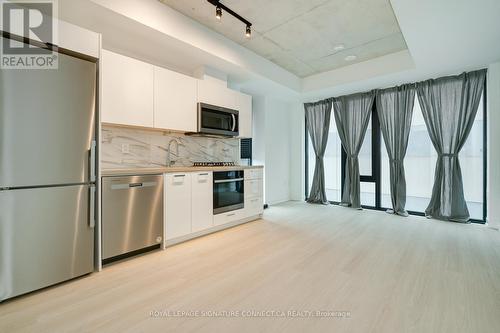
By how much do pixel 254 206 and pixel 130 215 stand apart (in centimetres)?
201

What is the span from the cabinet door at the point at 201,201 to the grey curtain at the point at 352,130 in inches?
124

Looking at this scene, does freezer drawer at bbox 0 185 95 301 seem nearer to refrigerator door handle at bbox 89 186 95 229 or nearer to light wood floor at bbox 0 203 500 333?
refrigerator door handle at bbox 89 186 95 229

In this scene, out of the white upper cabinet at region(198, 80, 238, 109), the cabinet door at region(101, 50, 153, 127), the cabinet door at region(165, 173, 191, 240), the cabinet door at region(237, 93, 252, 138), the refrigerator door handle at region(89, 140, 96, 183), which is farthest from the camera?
the cabinet door at region(237, 93, 252, 138)

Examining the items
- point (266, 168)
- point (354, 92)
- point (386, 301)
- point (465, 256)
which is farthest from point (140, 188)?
point (354, 92)

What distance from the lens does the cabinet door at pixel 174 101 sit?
110 inches

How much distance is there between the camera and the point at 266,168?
5016 millimetres

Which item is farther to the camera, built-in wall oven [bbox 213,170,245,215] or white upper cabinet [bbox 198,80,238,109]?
white upper cabinet [bbox 198,80,238,109]

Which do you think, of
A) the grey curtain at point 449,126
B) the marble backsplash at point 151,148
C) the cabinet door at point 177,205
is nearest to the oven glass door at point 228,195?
the cabinet door at point 177,205

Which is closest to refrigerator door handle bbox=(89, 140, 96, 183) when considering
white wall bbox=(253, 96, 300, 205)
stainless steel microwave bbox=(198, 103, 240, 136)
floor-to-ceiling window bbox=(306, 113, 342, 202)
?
stainless steel microwave bbox=(198, 103, 240, 136)

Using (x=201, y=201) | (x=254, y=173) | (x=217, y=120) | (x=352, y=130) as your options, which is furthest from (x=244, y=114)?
(x=352, y=130)

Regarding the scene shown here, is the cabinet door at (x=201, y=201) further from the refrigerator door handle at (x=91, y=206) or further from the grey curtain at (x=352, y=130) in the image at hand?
the grey curtain at (x=352, y=130)

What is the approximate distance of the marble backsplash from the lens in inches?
107

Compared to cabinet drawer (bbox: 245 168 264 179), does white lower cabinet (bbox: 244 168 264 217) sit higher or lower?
lower

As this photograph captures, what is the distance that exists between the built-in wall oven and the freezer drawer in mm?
1526
